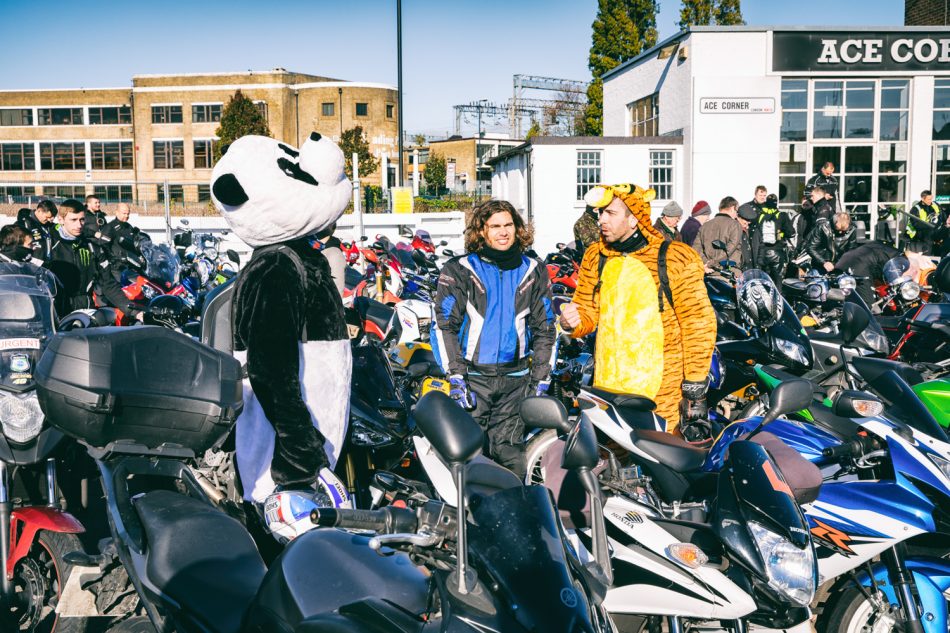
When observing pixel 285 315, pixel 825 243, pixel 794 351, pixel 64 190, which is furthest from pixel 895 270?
pixel 64 190

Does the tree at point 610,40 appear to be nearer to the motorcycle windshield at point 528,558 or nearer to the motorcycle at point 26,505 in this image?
the motorcycle at point 26,505

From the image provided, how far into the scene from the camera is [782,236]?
13750 millimetres

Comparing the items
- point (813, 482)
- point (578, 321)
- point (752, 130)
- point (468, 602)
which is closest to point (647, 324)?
point (578, 321)

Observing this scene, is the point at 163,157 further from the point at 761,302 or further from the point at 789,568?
the point at 789,568

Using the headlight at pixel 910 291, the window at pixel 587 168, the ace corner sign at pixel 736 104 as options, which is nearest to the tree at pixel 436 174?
the window at pixel 587 168

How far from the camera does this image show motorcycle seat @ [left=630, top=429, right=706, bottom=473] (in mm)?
3057

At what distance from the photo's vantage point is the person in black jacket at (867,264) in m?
9.41

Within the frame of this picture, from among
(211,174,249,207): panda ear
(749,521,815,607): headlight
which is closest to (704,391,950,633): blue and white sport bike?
(749,521,815,607): headlight

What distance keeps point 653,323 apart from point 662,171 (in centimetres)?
2106

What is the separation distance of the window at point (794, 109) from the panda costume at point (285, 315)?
22793 mm

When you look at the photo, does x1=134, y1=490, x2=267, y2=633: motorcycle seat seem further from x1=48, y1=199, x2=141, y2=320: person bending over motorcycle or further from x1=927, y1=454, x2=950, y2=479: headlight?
x1=48, y1=199, x2=141, y2=320: person bending over motorcycle

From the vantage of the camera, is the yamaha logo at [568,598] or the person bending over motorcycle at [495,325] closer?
the yamaha logo at [568,598]

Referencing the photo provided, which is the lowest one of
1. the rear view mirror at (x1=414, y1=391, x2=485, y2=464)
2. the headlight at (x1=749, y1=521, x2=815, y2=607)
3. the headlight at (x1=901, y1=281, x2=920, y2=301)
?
the headlight at (x1=749, y1=521, x2=815, y2=607)

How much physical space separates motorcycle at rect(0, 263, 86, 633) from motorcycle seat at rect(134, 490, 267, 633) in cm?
112
